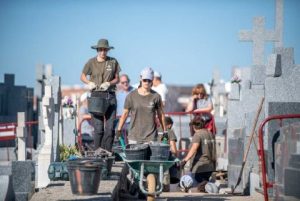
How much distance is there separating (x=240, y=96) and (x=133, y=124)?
5111mm

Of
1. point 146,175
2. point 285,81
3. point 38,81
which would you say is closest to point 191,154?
point 285,81

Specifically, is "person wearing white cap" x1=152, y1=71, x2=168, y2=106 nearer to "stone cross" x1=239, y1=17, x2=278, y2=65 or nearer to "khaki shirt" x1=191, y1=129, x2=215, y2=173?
"stone cross" x1=239, y1=17, x2=278, y2=65

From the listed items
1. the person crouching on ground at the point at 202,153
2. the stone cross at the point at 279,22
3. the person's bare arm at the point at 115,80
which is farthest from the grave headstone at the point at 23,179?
the stone cross at the point at 279,22

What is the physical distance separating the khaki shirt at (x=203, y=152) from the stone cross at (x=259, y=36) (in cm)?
357

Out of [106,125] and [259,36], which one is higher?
[259,36]

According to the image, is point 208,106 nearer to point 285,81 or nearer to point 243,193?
point 243,193

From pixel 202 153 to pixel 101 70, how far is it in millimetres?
2841

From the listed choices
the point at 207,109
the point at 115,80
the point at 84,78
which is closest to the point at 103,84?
the point at 115,80

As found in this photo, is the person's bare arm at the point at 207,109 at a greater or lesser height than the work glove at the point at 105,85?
lesser

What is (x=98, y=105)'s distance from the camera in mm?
13203

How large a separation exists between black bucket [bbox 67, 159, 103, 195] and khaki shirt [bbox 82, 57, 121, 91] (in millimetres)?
3217

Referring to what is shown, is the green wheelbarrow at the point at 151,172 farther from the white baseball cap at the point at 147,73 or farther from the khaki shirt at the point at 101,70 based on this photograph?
the khaki shirt at the point at 101,70

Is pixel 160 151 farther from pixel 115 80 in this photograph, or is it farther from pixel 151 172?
pixel 115 80

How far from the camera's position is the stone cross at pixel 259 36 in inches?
711
